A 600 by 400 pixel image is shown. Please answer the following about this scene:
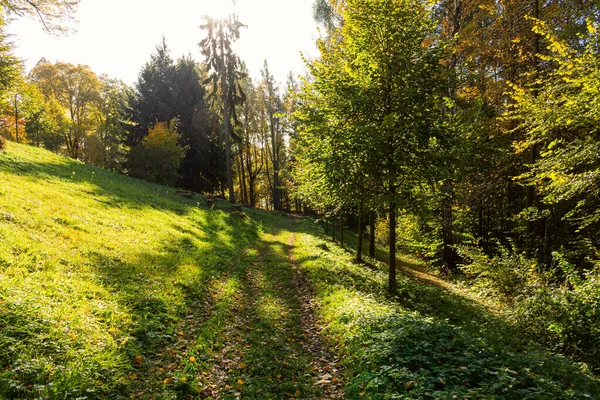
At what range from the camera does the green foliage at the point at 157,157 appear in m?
29.9

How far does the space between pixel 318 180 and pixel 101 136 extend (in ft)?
152

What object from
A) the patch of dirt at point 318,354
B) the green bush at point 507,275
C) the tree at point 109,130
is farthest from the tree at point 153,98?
the green bush at point 507,275

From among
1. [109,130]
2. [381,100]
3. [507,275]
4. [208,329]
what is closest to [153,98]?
[109,130]

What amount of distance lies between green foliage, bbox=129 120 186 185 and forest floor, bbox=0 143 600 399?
57.1 ft

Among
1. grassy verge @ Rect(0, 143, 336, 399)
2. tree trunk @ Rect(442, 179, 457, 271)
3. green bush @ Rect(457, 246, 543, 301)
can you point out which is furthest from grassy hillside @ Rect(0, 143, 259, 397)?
tree trunk @ Rect(442, 179, 457, 271)

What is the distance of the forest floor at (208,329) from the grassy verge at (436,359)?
32 mm

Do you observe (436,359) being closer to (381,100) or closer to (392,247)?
(392,247)

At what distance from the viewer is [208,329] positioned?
711 cm

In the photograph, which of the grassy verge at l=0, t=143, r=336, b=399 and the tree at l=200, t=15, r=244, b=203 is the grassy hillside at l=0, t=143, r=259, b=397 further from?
the tree at l=200, t=15, r=244, b=203

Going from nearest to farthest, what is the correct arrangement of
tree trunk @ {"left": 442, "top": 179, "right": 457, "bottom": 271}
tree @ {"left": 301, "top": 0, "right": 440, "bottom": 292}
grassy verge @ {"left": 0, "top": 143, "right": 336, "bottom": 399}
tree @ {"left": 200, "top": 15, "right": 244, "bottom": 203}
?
grassy verge @ {"left": 0, "top": 143, "right": 336, "bottom": 399}
tree @ {"left": 301, "top": 0, "right": 440, "bottom": 292}
tree trunk @ {"left": 442, "top": 179, "right": 457, "bottom": 271}
tree @ {"left": 200, "top": 15, "right": 244, "bottom": 203}

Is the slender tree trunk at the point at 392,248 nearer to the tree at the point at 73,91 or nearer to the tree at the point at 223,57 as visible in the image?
the tree at the point at 223,57

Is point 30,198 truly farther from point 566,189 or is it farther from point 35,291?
point 566,189

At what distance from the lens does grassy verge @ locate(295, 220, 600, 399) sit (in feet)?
15.1

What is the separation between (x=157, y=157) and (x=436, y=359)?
30.5 metres
